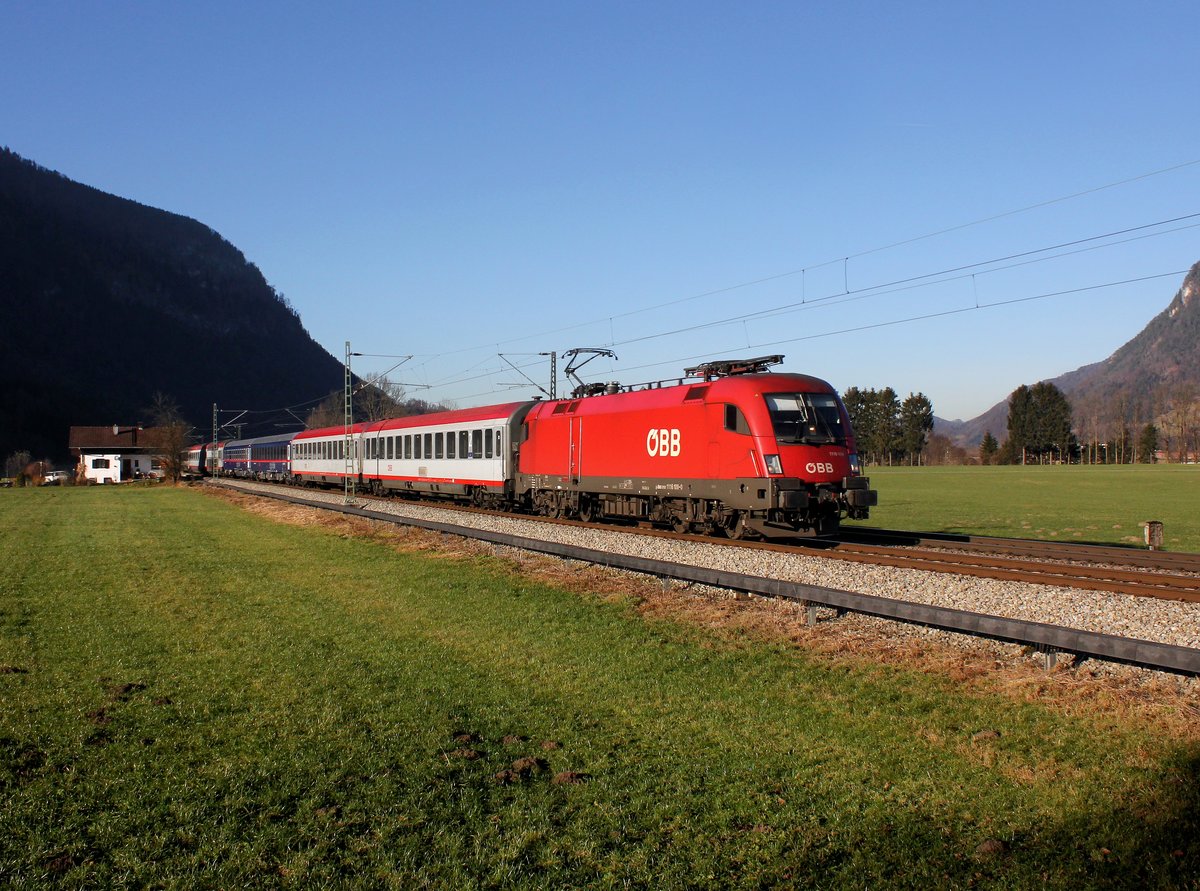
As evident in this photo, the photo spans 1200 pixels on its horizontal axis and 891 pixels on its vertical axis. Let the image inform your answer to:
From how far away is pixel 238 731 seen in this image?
6.99 metres

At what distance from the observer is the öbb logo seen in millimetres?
20984

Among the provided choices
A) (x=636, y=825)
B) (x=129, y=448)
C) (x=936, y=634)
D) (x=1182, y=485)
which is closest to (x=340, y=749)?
(x=636, y=825)

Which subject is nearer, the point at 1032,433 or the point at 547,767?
the point at 547,767

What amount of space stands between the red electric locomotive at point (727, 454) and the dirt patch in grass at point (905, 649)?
14.9ft

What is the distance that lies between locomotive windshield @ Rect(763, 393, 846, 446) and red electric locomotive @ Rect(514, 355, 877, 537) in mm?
22

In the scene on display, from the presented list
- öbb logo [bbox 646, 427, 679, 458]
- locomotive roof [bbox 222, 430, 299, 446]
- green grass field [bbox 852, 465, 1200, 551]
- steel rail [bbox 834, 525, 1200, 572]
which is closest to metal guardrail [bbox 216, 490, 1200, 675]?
öbb logo [bbox 646, 427, 679, 458]

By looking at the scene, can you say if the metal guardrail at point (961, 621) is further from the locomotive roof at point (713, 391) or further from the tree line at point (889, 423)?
the tree line at point (889, 423)

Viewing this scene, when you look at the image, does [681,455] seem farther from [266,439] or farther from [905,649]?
[266,439]

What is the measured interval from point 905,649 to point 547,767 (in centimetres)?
486

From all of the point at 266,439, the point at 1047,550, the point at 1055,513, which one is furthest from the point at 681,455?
the point at 266,439

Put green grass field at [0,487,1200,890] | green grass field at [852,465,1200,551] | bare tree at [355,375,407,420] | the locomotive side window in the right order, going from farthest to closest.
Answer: bare tree at [355,375,407,420]
green grass field at [852,465,1200,551]
the locomotive side window
green grass field at [0,487,1200,890]

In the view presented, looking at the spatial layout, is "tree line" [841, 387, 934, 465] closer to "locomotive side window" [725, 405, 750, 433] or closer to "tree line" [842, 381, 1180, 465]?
"tree line" [842, 381, 1180, 465]

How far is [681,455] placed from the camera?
20.8 meters

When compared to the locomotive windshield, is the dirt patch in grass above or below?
below
